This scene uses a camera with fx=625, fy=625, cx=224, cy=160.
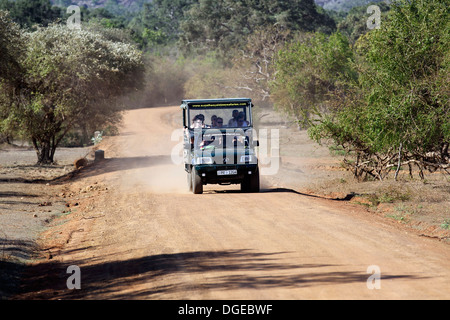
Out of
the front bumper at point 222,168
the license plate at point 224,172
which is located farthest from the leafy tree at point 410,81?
the license plate at point 224,172

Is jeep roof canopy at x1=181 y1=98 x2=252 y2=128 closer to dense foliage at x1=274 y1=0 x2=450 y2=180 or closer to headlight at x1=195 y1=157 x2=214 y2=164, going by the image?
headlight at x1=195 y1=157 x2=214 y2=164

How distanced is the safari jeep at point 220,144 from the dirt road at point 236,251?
56cm

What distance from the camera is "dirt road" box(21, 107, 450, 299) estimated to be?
7.83m

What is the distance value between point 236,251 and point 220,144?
297 inches

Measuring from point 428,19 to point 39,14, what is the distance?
3145 inches

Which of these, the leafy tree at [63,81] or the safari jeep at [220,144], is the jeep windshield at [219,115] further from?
the leafy tree at [63,81]

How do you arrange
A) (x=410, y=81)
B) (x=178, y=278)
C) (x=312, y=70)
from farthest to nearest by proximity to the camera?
(x=312, y=70)
(x=410, y=81)
(x=178, y=278)

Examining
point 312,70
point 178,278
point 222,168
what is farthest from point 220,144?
point 312,70

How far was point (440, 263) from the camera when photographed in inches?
356

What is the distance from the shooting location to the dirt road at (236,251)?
25.7 ft

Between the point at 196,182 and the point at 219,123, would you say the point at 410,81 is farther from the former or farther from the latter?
the point at 196,182

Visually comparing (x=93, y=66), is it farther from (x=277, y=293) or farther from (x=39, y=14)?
(x=39, y=14)

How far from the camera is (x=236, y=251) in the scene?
394 inches

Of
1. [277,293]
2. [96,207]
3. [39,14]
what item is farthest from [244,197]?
[39,14]
